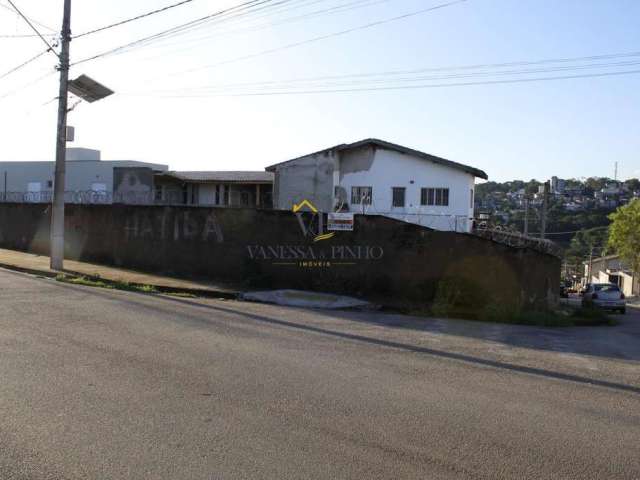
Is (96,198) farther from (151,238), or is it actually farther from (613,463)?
(613,463)

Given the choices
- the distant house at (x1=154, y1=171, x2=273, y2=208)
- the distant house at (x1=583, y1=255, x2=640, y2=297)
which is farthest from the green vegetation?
the distant house at (x1=583, y1=255, x2=640, y2=297)

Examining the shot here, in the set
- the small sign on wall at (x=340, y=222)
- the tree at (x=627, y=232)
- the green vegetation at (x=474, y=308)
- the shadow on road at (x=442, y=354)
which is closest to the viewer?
the shadow on road at (x=442, y=354)

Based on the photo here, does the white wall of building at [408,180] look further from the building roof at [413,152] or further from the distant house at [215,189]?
the distant house at [215,189]

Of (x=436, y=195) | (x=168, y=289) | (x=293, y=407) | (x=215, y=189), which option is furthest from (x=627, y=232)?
(x=293, y=407)

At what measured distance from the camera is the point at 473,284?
15.0 meters

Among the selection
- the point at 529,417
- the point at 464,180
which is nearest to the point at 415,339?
the point at 529,417

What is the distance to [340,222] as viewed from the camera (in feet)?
52.7

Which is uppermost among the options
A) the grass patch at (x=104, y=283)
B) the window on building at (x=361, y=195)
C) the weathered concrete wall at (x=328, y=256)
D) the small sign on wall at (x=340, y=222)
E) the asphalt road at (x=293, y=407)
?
the window on building at (x=361, y=195)

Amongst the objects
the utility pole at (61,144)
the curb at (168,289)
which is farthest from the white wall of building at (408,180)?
the curb at (168,289)

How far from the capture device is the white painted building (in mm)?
31578

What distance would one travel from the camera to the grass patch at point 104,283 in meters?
Answer: 16.3

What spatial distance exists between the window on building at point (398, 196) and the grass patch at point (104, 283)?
58.5 ft

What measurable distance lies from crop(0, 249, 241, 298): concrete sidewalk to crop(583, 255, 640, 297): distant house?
47840 mm

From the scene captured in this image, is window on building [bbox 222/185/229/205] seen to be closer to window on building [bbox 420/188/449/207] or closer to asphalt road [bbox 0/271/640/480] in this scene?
window on building [bbox 420/188/449/207]
